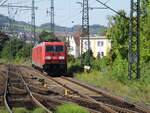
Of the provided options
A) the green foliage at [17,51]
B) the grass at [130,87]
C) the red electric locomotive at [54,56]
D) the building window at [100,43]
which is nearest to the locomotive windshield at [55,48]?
the red electric locomotive at [54,56]

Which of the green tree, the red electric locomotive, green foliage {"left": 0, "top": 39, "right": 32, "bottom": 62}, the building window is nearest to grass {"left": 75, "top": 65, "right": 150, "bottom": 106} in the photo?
the red electric locomotive

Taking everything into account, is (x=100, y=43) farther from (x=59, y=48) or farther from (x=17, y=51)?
(x=59, y=48)

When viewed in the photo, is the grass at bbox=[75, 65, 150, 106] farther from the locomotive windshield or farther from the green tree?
the green tree

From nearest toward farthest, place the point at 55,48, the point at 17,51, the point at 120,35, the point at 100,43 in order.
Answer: the point at 55,48, the point at 120,35, the point at 17,51, the point at 100,43

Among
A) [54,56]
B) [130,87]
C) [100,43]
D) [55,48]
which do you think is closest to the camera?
[130,87]

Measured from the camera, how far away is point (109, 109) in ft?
45.2

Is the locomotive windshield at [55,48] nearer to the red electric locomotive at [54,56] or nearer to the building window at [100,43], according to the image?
the red electric locomotive at [54,56]

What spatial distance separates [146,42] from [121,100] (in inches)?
1083

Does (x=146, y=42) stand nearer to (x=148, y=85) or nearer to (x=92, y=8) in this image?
(x=92, y=8)

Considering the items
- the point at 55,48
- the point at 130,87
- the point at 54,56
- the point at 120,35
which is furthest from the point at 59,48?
the point at 120,35

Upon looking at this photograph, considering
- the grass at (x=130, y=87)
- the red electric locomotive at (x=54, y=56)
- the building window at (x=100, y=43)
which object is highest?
the building window at (x=100, y=43)

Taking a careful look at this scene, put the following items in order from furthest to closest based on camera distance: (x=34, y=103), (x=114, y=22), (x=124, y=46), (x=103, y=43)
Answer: (x=103, y=43) < (x=114, y=22) < (x=124, y=46) < (x=34, y=103)

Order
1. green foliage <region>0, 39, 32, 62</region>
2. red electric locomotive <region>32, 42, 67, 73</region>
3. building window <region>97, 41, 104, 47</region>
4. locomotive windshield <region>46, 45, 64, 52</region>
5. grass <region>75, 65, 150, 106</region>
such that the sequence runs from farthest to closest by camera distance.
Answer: building window <region>97, 41, 104, 47</region>
green foliage <region>0, 39, 32, 62</region>
locomotive windshield <region>46, 45, 64, 52</region>
red electric locomotive <region>32, 42, 67, 73</region>
grass <region>75, 65, 150, 106</region>

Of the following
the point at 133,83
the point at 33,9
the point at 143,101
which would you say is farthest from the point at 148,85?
the point at 33,9
